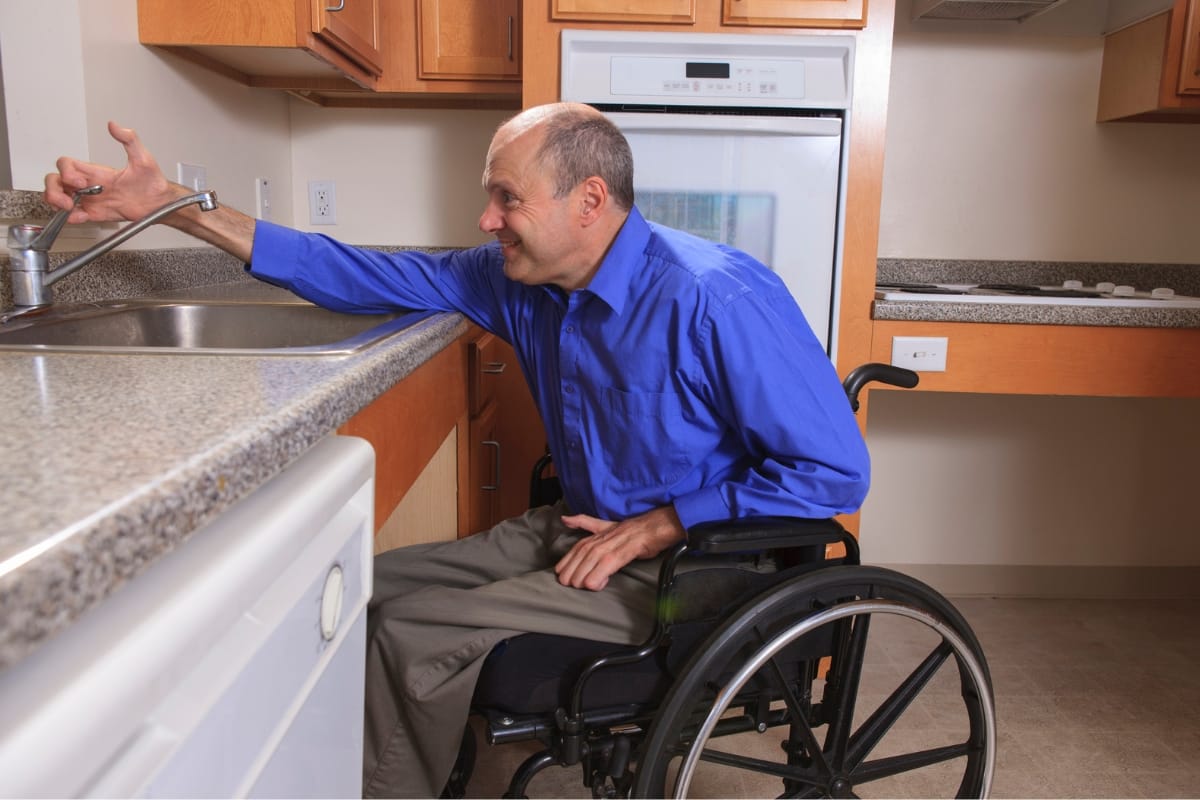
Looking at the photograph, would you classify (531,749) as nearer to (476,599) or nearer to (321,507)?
(476,599)

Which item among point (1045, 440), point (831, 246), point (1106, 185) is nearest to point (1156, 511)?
point (1045, 440)

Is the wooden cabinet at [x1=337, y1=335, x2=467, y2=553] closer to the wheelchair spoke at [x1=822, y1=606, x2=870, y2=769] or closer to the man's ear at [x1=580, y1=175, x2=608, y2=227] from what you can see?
the man's ear at [x1=580, y1=175, x2=608, y2=227]

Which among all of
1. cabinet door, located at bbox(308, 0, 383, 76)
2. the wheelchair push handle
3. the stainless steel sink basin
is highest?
cabinet door, located at bbox(308, 0, 383, 76)

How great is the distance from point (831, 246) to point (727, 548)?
120 centimetres

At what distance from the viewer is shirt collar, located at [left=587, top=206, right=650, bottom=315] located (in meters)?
1.24

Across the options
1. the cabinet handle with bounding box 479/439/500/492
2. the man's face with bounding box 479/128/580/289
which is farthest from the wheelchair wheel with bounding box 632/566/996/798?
the cabinet handle with bounding box 479/439/500/492

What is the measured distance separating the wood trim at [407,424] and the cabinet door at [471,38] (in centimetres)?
97

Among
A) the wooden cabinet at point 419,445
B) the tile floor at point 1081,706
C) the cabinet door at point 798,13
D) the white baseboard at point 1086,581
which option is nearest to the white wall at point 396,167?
the cabinet door at point 798,13

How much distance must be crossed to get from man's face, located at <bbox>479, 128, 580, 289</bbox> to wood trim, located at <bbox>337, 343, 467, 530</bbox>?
21 centimetres

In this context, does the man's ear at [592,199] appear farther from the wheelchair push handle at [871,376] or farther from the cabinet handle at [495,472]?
the cabinet handle at [495,472]

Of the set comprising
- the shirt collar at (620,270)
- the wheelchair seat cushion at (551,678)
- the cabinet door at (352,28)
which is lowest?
the wheelchair seat cushion at (551,678)

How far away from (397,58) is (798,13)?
1015 mm

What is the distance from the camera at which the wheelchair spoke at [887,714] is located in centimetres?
117

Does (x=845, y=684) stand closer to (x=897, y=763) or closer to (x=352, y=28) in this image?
(x=897, y=763)
